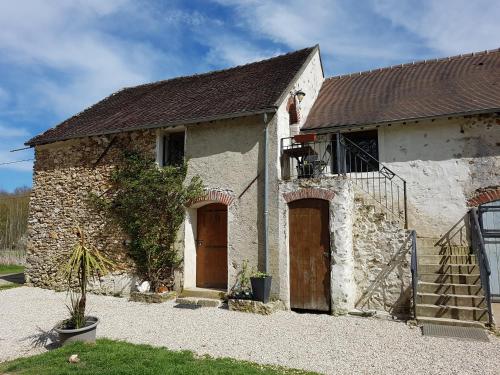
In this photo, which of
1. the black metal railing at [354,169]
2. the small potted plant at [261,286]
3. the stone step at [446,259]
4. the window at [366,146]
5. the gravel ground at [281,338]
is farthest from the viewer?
the window at [366,146]

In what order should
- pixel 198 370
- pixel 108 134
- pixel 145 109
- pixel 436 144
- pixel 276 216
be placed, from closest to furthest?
pixel 198 370 → pixel 276 216 → pixel 436 144 → pixel 108 134 → pixel 145 109

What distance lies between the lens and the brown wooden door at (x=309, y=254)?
8125 mm

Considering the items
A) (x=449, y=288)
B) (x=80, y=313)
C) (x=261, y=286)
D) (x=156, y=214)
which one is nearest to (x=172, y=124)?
(x=156, y=214)

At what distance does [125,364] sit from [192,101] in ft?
27.1

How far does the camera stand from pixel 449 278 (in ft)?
25.4

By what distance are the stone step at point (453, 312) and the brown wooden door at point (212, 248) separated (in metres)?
4.77

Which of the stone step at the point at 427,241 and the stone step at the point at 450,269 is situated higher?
the stone step at the point at 427,241

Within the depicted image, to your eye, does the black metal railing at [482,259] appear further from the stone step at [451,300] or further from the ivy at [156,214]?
the ivy at [156,214]

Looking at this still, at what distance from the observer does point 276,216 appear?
8539 mm

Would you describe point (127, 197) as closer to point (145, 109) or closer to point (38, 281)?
point (145, 109)

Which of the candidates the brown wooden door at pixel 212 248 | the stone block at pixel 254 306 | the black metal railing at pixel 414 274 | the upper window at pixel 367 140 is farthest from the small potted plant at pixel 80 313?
the upper window at pixel 367 140

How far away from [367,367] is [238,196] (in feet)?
16.4

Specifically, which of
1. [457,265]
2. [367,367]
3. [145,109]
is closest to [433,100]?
[457,265]

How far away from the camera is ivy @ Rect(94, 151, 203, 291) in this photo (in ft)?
31.4
